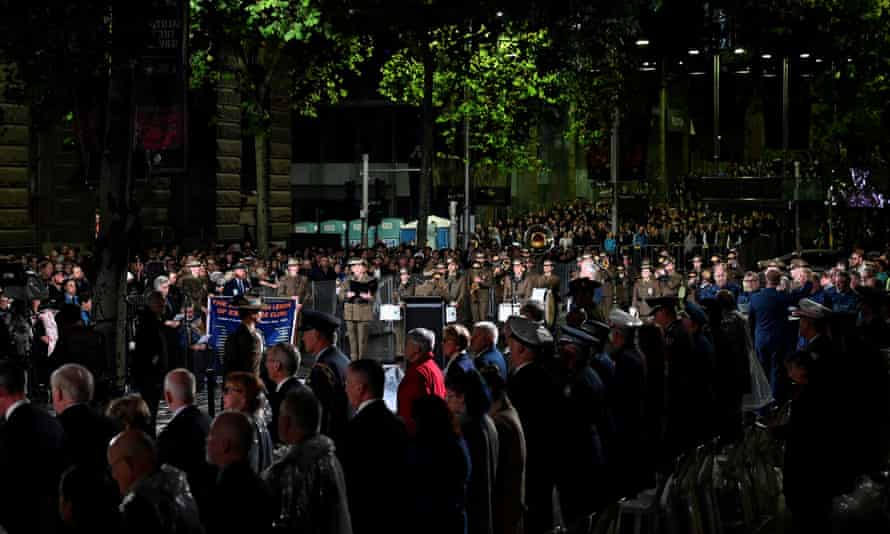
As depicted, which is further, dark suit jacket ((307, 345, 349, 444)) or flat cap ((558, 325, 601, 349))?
flat cap ((558, 325, 601, 349))

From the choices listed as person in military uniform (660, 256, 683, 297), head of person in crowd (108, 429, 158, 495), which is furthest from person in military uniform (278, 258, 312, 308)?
head of person in crowd (108, 429, 158, 495)

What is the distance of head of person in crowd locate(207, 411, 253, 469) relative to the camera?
7707 millimetres

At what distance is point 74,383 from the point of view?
9.55 meters

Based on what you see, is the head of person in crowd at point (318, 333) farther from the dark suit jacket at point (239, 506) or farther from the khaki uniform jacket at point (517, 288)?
the khaki uniform jacket at point (517, 288)

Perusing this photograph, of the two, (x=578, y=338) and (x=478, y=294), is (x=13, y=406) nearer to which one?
(x=578, y=338)

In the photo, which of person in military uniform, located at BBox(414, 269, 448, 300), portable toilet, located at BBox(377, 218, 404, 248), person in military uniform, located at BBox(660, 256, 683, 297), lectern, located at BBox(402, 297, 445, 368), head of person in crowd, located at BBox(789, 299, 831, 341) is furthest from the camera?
portable toilet, located at BBox(377, 218, 404, 248)

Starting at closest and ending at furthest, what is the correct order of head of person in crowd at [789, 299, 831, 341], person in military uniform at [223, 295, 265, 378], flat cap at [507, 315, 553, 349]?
flat cap at [507, 315, 553, 349]
head of person in crowd at [789, 299, 831, 341]
person in military uniform at [223, 295, 265, 378]

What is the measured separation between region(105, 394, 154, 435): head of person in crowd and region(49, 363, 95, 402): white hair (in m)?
0.24

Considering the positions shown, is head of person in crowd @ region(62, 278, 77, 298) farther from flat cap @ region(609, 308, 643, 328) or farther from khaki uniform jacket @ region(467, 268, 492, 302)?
flat cap @ region(609, 308, 643, 328)

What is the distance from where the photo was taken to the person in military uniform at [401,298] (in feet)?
90.5

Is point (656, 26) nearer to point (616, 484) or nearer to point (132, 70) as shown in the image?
point (132, 70)

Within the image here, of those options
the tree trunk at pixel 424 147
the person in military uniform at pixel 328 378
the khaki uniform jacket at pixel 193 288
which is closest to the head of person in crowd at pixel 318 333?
the person in military uniform at pixel 328 378

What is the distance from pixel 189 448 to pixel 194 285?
17320mm

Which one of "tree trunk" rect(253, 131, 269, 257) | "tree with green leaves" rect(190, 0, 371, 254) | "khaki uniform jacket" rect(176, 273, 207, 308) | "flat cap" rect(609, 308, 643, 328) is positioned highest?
"tree with green leaves" rect(190, 0, 371, 254)
